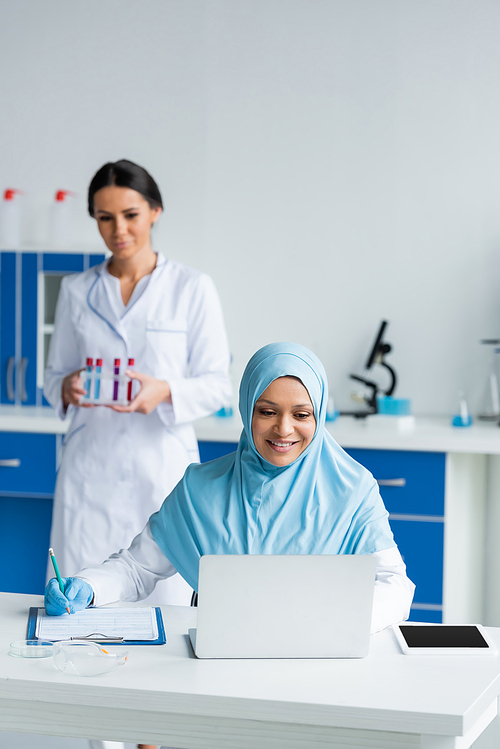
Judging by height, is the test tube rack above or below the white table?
above

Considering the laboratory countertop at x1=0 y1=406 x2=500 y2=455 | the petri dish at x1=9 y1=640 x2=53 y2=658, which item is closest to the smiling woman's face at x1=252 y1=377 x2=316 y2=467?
the petri dish at x1=9 y1=640 x2=53 y2=658

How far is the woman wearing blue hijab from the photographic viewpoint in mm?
1411

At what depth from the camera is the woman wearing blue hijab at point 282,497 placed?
1411 millimetres

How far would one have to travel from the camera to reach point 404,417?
2.84 meters

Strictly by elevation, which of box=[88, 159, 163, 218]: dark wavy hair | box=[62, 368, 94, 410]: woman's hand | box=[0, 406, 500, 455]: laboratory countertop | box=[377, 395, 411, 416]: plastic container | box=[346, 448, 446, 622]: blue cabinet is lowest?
box=[346, 448, 446, 622]: blue cabinet

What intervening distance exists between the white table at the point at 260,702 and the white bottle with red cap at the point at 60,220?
8.26 ft

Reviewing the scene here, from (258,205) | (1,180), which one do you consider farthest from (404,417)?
(1,180)

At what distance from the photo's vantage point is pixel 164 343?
2221mm

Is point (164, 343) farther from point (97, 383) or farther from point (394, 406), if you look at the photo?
point (394, 406)

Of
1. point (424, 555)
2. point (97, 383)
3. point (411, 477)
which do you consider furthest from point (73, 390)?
point (424, 555)

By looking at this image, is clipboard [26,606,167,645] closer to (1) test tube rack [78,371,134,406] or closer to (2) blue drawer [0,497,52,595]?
(1) test tube rack [78,371,134,406]

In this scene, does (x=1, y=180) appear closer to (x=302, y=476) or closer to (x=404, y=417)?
(x=404, y=417)

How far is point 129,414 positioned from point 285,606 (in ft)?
3.74

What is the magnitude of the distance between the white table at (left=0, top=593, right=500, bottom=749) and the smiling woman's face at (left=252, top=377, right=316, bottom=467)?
1.27ft
